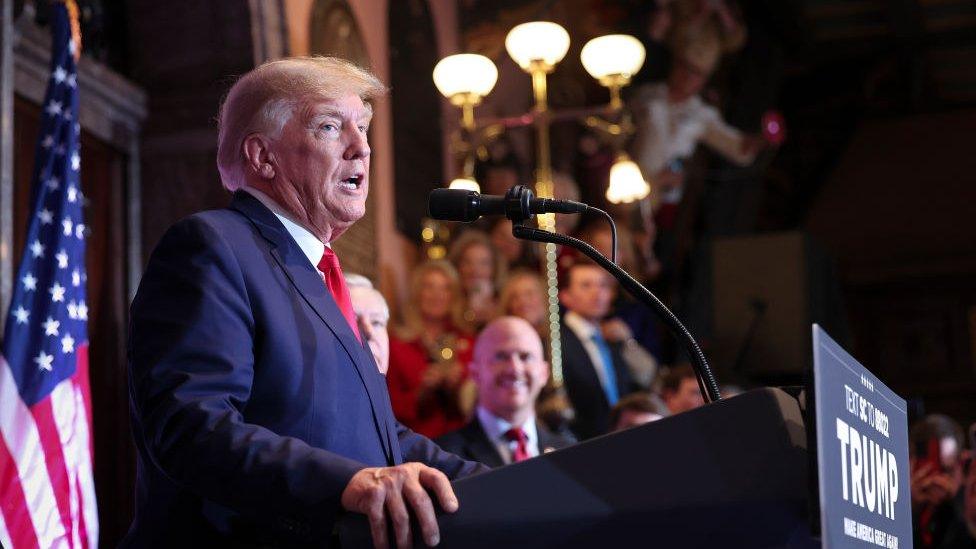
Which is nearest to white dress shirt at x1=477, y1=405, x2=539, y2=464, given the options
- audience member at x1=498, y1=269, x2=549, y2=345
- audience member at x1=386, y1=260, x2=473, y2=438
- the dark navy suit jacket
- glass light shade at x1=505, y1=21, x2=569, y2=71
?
audience member at x1=386, y1=260, x2=473, y2=438

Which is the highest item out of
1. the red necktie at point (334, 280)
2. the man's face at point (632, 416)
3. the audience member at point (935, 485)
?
the red necktie at point (334, 280)

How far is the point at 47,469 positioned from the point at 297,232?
2239 mm

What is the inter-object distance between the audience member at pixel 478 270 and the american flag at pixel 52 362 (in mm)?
2991

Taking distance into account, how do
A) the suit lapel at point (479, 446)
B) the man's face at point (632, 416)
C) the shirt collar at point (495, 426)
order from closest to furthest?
1. the suit lapel at point (479, 446)
2. the shirt collar at point (495, 426)
3. the man's face at point (632, 416)

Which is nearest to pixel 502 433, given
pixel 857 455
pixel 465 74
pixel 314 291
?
pixel 465 74

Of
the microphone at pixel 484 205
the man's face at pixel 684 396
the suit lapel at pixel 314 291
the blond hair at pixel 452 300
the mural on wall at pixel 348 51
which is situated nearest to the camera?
the suit lapel at pixel 314 291

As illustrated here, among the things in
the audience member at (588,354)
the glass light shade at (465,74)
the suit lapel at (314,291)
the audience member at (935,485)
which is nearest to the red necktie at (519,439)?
the audience member at (935,485)

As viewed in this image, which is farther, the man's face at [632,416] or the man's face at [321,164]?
the man's face at [632,416]

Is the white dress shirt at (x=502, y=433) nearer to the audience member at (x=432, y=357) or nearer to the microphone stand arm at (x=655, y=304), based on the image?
the audience member at (x=432, y=357)

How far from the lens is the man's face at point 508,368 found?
498cm

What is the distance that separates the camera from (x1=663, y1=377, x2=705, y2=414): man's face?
21.8 feet

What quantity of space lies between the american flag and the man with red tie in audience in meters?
1.36

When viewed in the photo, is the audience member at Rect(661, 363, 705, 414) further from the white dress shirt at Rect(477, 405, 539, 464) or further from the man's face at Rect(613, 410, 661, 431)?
the white dress shirt at Rect(477, 405, 539, 464)

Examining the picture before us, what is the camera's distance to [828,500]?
5.04 ft
